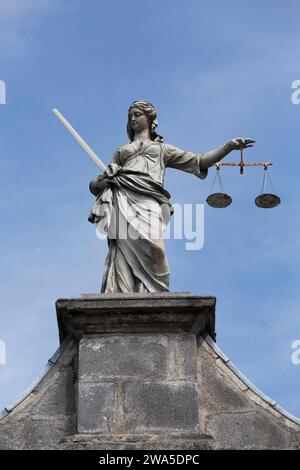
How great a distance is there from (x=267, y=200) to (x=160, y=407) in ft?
14.3

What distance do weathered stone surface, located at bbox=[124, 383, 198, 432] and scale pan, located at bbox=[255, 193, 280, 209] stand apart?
3921 millimetres

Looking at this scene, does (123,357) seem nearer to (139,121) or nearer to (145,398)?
(145,398)

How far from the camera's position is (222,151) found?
15.0 meters

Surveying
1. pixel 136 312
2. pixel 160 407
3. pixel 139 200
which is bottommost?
pixel 160 407

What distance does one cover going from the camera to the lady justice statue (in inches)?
554

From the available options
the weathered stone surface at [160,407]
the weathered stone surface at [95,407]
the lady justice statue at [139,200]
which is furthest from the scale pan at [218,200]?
the weathered stone surface at [95,407]

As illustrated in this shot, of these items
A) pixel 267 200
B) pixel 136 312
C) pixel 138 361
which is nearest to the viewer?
pixel 138 361

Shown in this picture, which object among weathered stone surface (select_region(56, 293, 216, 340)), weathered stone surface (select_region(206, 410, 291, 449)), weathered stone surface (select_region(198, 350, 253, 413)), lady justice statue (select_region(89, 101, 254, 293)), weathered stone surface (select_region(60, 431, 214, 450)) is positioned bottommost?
weathered stone surface (select_region(60, 431, 214, 450))

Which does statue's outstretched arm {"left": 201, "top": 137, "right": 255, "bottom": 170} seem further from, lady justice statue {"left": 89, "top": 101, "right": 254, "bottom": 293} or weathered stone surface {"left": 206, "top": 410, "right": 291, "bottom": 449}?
weathered stone surface {"left": 206, "top": 410, "right": 291, "bottom": 449}

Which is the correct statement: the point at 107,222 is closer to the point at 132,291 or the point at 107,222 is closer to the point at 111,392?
the point at 132,291

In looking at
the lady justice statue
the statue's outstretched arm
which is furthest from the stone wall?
the statue's outstretched arm

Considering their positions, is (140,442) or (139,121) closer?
(140,442)

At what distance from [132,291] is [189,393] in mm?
1413

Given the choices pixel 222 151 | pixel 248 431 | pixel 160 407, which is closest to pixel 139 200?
pixel 222 151
